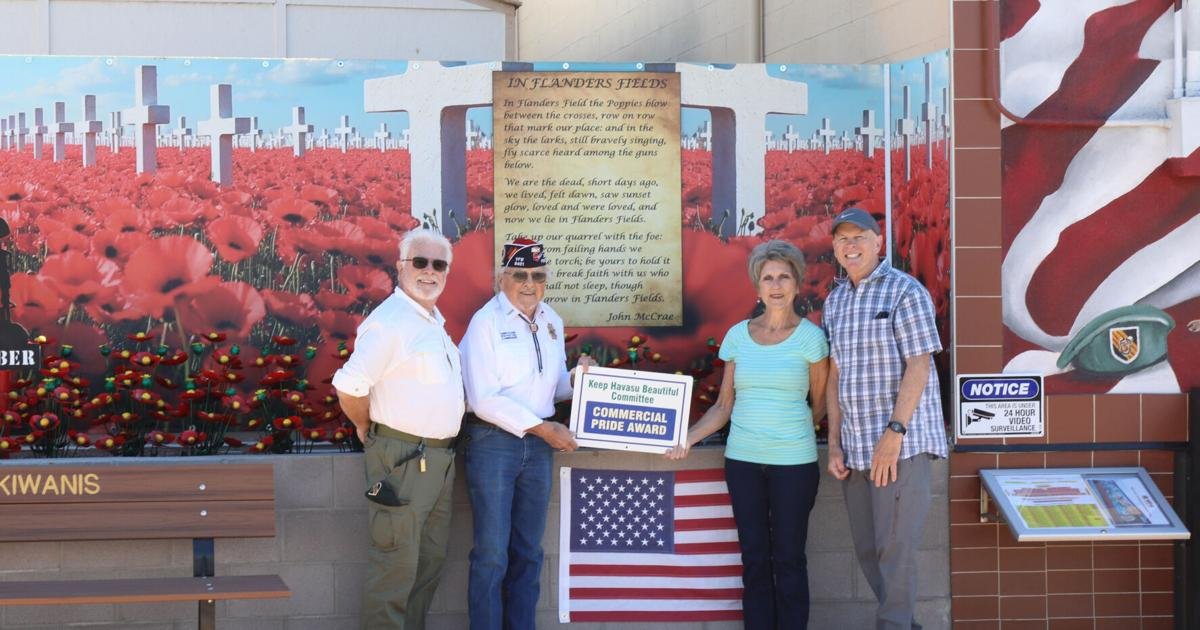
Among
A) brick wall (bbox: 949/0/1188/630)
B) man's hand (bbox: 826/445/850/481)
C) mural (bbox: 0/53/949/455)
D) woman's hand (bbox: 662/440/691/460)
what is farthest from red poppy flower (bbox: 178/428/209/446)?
brick wall (bbox: 949/0/1188/630)

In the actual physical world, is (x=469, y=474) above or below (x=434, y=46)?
below

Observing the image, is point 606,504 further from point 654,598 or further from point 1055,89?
point 1055,89

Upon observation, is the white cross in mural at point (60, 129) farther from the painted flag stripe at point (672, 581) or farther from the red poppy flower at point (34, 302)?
the painted flag stripe at point (672, 581)

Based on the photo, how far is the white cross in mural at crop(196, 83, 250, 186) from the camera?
7.38 m

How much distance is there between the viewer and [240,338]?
7328 mm

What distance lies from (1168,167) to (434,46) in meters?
5.64

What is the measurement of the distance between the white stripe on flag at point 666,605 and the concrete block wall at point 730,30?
9.45ft

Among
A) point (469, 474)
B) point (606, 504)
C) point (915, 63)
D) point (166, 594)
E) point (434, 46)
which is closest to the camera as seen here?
point (166, 594)

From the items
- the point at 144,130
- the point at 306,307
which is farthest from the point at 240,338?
the point at 144,130

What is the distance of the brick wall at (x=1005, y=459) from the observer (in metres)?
6.73

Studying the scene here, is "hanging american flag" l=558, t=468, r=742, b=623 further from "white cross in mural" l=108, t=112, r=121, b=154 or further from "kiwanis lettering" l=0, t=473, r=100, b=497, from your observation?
"white cross in mural" l=108, t=112, r=121, b=154

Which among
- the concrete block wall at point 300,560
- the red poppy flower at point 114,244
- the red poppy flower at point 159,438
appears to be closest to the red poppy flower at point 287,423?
the concrete block wall at point 300,560

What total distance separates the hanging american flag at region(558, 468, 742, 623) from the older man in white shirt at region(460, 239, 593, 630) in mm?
419

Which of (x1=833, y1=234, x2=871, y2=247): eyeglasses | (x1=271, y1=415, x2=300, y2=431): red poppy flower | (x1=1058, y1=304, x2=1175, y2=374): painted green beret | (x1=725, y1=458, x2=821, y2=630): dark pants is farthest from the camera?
(x1=1058, y1=304, x2=1175, y2=374): painted green beret
